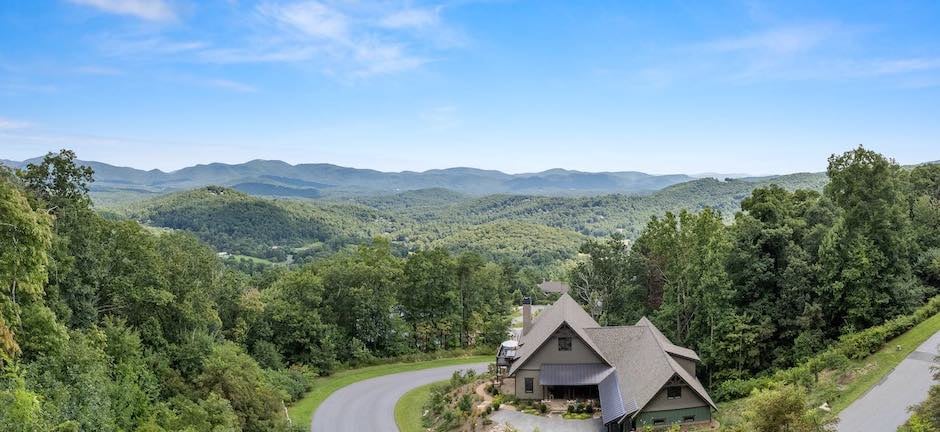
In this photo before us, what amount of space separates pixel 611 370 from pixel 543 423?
17.3ft

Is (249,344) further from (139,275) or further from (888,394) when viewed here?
(888,394)

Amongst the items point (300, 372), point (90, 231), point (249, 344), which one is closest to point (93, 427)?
point (90, 231)

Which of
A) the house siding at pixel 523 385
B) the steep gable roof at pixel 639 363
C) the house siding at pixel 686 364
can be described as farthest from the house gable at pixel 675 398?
the house siding at pixel 523 385

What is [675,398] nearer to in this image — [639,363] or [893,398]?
[639,363]

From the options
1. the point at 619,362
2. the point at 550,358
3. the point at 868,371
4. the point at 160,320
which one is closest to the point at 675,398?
the point at 619,362

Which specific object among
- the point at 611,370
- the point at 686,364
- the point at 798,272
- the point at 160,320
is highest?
the point at 798,272

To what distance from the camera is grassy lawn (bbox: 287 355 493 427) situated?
36688 millimetres

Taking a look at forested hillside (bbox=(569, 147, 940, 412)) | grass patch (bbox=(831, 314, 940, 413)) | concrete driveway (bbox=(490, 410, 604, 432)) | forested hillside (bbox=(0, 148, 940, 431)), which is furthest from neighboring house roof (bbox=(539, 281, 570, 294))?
grass patch (bbox=(831, 314, 940, 413))

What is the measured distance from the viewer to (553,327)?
35.5 meters

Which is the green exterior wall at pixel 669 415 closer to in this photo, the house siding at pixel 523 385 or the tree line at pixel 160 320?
the house siding at pixel 523 385

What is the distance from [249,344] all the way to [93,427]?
88.4 feet

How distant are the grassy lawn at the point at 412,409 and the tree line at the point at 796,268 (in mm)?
16751

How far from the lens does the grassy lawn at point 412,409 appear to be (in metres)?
33.7

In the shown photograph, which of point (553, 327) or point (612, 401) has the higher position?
point (553, 327)
